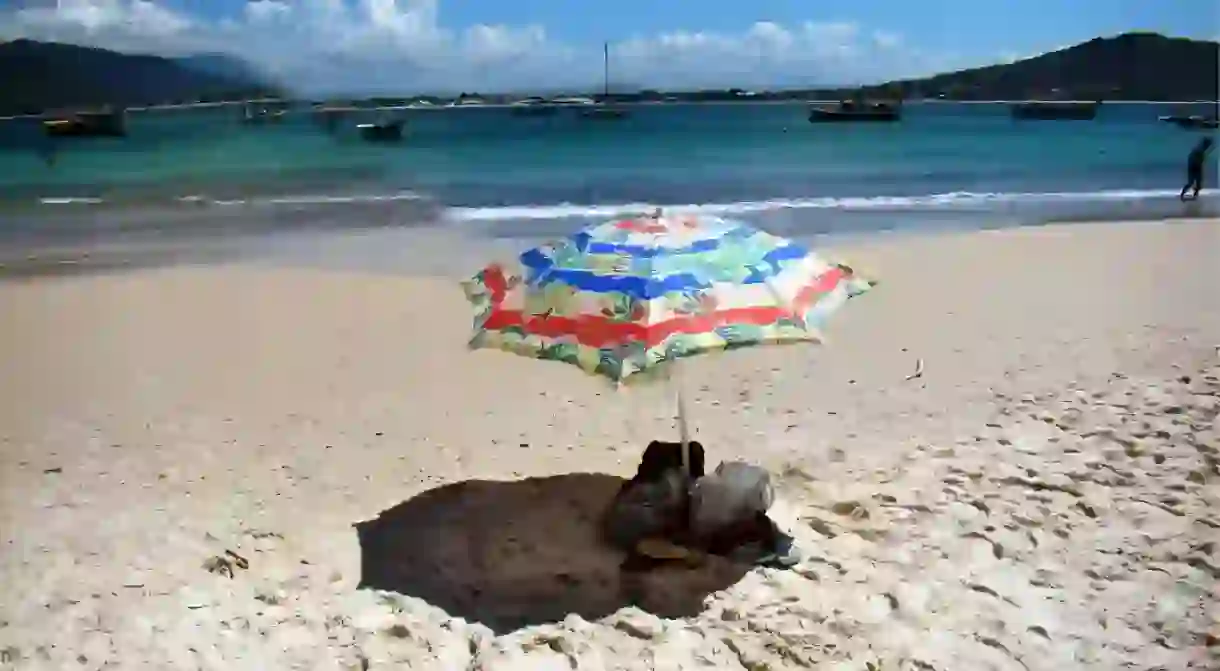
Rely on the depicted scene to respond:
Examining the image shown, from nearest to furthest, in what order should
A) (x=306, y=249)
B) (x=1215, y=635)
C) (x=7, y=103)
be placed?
1. (x=1215, y=635)
2. (x=7, y=103)
3. (x=306, y=249)

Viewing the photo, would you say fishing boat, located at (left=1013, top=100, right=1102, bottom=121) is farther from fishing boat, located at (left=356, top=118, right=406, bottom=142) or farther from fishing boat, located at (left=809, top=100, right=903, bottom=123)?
fishing boat, located at (left=356, top=118, right=406, bottom=142)

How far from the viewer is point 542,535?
1891 millimetres

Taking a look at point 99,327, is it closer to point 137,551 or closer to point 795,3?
point 137,551

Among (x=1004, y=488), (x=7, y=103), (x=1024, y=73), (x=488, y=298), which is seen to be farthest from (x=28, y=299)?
(x=1024, y=73)

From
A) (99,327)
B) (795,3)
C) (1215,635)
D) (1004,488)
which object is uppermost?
(795,3)

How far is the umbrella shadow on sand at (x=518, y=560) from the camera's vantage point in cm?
167

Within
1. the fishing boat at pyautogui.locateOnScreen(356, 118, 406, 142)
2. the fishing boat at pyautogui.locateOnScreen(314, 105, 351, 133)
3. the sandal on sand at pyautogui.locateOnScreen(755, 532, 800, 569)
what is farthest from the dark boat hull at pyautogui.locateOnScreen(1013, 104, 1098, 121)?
the fishing boat at pyautogui.locateOnScreen(314, 105, 351, 133)

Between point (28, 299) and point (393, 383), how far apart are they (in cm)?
77

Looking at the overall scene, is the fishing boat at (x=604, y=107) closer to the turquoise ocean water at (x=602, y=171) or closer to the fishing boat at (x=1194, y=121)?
the turquoise ocean water at (x=602, y=171)

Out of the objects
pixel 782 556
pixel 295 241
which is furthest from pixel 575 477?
pixel 295 241

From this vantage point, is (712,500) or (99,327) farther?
(99,327)

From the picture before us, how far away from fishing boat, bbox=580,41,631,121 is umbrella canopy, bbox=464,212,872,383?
2.24 ft

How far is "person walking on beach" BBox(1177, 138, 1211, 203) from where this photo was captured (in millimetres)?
1997

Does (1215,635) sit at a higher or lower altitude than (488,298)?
lower
